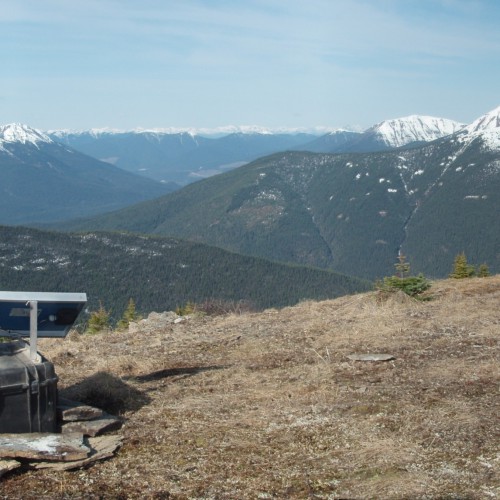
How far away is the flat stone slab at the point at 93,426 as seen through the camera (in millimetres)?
8023

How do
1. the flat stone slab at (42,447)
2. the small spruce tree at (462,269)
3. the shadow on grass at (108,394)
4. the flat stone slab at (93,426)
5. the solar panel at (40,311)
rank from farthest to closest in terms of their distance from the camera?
the small spruce tree at (462,269) < the shadow on grass at (108,394) < the solar panel at (40,311) < the flat stone slab at (93,426) < the flat stone slab at (42,447)

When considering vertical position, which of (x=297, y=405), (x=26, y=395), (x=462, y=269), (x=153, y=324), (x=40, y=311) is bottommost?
(x=462, y=269)

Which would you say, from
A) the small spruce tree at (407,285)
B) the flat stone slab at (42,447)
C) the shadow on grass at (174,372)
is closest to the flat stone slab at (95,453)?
the flat stone slab at (42,447)

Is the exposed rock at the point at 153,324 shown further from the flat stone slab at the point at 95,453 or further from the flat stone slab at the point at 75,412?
the flat stone slab at the point at 95,453

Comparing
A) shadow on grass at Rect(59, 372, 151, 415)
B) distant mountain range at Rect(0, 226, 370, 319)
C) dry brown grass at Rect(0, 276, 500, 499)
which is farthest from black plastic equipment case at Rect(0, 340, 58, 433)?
distant mountain range at Rect(0, 226, 370, 319)

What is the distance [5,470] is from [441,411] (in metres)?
5.26

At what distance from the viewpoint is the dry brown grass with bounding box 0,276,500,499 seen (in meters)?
6.79

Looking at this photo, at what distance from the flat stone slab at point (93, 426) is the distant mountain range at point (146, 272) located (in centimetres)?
10885

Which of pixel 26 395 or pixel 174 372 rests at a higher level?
pixel 26 395

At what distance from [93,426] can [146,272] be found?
5216 inches

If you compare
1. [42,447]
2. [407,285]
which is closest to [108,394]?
[42,447]

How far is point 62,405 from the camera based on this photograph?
8461 millimetres

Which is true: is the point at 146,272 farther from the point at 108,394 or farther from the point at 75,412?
the point at 75,412

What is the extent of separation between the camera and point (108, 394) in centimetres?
954
